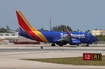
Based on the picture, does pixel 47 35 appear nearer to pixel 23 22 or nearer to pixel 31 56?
pixel 23 22

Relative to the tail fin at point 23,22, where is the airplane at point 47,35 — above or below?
below

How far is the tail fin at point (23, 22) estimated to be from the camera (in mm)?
78750

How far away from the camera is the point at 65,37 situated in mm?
78312

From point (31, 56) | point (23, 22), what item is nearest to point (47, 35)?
point (23, 22)

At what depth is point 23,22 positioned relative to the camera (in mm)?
79312

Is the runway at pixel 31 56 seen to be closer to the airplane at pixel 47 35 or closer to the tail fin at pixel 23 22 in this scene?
the airplane at pixel 47 35

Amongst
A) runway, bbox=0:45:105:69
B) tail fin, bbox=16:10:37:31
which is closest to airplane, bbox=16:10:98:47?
tail fin, bbox=16:10:37:31

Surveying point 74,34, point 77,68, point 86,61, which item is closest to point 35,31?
point 74,34

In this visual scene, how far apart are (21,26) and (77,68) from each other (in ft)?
187

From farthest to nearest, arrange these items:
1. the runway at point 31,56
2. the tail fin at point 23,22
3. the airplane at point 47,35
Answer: the tail fin at point 23,22, the airplane at point 47,35, the runway at point 31,56

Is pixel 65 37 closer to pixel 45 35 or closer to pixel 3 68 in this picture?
pixel 45 35

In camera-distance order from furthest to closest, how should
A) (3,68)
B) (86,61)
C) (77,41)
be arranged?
(77,41) → (86,61) → (3,68)

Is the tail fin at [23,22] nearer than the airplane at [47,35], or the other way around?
the airplane at [47,35]

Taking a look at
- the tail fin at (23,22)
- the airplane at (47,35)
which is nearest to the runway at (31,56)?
the airplane at (47,35)
